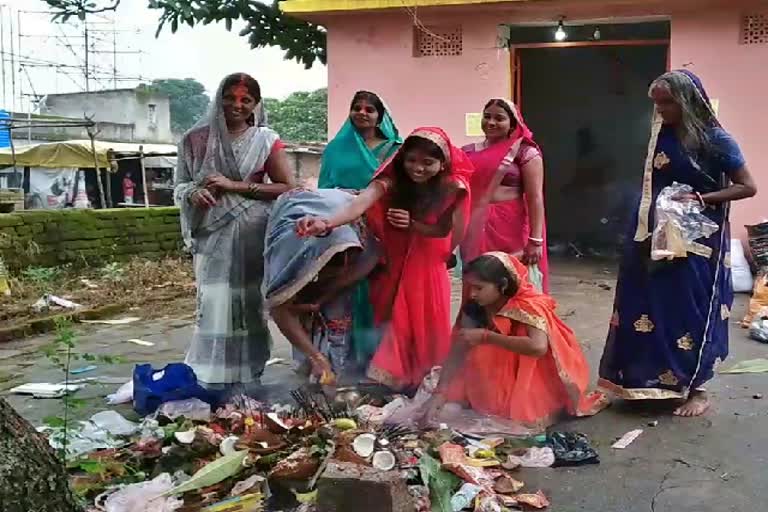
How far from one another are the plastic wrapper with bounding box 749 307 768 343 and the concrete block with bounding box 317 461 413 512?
4.59 metres

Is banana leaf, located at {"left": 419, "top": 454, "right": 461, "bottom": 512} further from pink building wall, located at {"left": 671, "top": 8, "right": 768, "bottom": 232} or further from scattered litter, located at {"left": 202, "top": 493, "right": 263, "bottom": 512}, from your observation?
pink building wall, located at {"left": 671, "top": 8, "right": 768, "bottom": 232}

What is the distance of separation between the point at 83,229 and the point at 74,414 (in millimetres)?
6702

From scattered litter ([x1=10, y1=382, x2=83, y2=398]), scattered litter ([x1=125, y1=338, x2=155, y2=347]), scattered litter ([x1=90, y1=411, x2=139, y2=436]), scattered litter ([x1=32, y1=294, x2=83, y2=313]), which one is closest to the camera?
scattered litter ([x1=90, y1=411, x2=139, y2=436])

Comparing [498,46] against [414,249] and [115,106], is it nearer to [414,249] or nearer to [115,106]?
[414,249]

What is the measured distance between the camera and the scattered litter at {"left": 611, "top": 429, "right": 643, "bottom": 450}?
13.3 ft

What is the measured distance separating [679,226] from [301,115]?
116ft

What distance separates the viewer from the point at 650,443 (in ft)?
13.4

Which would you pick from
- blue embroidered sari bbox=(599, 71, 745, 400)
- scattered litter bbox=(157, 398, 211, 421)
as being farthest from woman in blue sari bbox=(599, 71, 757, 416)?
scattered litter bbox=(157, 398, 211, 421)

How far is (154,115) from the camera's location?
120ft

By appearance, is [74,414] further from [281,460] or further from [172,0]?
[172,0]

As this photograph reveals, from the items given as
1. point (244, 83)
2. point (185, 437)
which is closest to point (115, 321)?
point (244, 83)

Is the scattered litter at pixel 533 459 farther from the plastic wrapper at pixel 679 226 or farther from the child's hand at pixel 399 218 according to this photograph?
the child's hand at pixel 399 218

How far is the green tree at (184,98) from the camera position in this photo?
166 ft

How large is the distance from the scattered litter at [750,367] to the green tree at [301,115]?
1149 inches
